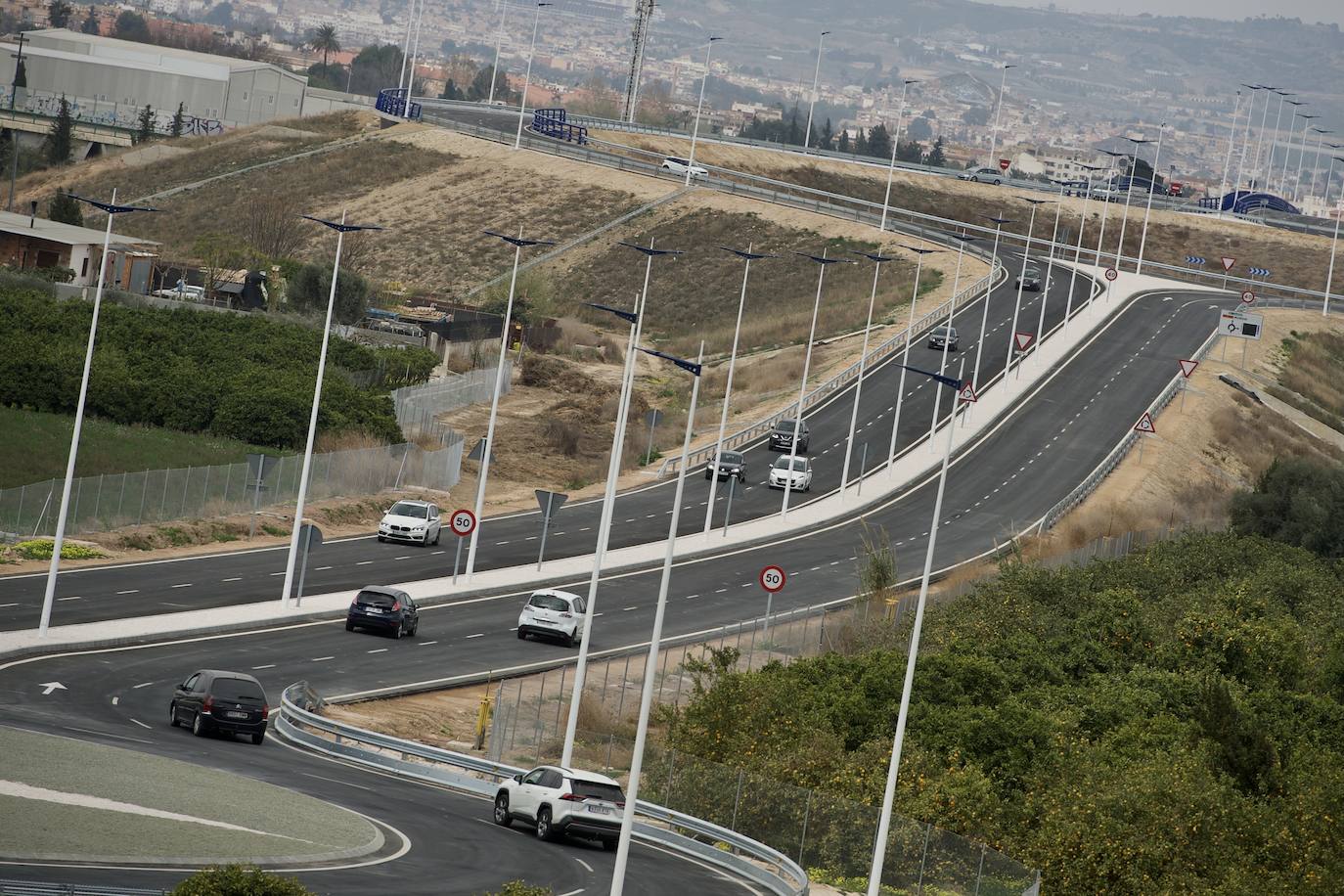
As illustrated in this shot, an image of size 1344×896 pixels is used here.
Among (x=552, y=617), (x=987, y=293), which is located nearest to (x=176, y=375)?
(x=552, y=617)

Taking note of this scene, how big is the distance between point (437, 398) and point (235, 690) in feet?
143

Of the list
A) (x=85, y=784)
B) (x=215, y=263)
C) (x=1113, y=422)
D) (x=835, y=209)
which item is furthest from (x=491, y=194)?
(x=85, y=784)

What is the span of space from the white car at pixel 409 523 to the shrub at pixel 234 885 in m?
40.1

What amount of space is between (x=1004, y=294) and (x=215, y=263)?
4686 centimetres

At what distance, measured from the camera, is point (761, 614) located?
52656 mm

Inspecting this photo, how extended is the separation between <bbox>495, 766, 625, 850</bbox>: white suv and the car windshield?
19.0m

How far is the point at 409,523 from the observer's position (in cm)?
5625

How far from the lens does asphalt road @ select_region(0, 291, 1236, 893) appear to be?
2591 cm

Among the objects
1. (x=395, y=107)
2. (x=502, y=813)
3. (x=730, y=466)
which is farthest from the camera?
(x=395, y=107)

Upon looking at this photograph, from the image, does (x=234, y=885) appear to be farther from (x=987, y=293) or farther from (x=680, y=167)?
(x=680, y=167)

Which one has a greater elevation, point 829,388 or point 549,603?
point 829,388

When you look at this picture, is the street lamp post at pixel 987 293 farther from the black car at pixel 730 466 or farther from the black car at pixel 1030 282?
the black car at pixel 730 466

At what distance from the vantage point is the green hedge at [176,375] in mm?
61750

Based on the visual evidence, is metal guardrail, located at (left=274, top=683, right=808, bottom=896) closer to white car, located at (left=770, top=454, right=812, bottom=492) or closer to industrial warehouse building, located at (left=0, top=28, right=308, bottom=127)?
white car, located at (left=770, top=454, right=812, bottom=492)
